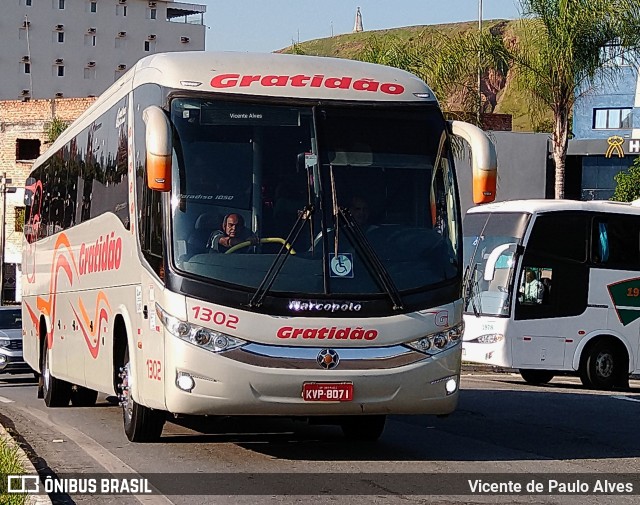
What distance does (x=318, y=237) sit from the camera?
10.8 meters

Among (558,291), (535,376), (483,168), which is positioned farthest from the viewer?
(535,376)

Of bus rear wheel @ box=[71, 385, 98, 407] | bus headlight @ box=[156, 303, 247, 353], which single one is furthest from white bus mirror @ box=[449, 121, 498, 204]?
bus rear wheel @ box=[71, 385, 98, 407]

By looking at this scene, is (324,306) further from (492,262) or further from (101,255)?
(492,262)

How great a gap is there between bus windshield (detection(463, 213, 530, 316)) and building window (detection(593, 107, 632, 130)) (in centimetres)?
3314

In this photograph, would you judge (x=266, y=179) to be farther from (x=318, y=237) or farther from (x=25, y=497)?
(x=25, y=497)

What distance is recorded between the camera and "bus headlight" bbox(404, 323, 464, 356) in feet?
35.5

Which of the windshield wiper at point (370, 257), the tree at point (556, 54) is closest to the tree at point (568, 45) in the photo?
the tree at point (556, 54)

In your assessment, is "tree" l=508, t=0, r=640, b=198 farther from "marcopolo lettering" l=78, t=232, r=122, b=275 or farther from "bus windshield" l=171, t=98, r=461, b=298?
"bus windshield" l=171, t=98, r=461, b=298

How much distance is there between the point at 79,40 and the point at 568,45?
9080 cm

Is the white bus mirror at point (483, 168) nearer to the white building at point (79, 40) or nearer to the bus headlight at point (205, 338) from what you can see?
the bus headlight at point (205, 338)

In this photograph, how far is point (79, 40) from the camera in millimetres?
116000

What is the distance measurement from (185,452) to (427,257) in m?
2.83

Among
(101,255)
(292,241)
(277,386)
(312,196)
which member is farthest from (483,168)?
(101,255)

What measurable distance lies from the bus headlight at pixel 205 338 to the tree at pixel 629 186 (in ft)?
100
